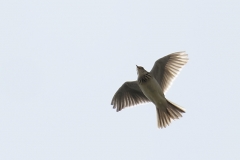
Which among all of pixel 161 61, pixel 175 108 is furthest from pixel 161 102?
pixel 161 61

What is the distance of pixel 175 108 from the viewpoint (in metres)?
13.3

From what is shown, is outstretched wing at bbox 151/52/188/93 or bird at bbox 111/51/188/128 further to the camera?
outstretched wing at bbox 151/52/188/93

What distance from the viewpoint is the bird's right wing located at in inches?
565

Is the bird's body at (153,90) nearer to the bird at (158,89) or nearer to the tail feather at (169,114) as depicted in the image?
the bird at (158,89)

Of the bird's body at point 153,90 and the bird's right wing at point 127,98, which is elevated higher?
the bird's right wing at point 127,98

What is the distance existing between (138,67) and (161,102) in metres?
1.22

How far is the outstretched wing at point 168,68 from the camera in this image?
13562 millimetres

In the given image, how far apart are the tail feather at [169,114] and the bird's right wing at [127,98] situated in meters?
1.11

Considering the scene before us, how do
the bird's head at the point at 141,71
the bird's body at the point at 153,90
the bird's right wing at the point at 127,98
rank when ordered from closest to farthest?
the bird's body at the point at 153,90, the bird's head at the point at 141,71, the bird's right wing at the point at 127,98

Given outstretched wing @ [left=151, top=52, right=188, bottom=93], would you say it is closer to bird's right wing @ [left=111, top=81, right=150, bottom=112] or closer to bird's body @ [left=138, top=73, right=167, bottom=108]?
bird's body @ [left=138, top=73, right=167, bottom=108]

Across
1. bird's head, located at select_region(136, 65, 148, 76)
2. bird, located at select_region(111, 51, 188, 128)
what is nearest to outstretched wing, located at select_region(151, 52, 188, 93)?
bird, located at select_region(111, 51, 188, 128)

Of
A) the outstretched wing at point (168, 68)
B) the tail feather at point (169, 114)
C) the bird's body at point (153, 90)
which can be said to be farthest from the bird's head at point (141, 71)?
the tail feather at point (169, 114)

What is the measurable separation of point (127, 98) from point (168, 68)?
5.71 feet

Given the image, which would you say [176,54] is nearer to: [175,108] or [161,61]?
[161,61]
